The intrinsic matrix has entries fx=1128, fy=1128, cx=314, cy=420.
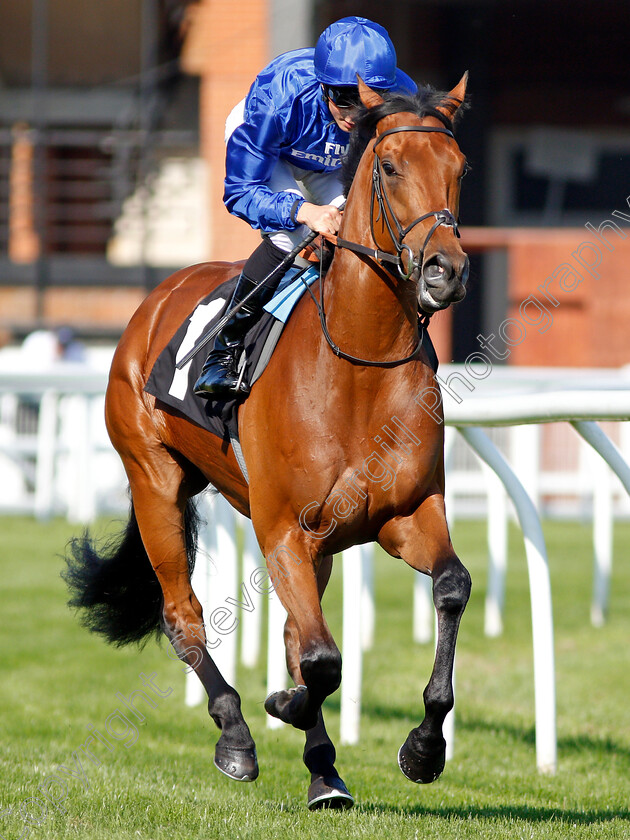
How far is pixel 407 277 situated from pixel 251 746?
5.29ft

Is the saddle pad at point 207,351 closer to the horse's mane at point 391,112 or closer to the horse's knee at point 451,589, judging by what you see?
the horse's mane at point 391,112

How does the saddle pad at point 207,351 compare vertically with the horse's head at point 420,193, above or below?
below

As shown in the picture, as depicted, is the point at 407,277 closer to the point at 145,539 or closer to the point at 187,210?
the point at 145,539

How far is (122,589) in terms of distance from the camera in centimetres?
438

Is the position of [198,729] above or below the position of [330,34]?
below

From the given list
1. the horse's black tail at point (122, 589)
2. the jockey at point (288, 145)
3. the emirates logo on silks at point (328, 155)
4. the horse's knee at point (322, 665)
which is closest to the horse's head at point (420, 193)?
the jockey at point (288, 145)

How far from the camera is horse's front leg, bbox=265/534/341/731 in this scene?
3.08m

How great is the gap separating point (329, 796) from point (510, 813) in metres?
0.58

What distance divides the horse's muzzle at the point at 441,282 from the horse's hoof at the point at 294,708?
1.19m

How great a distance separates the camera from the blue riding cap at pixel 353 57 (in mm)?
3283

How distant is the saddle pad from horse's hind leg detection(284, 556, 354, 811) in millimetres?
606

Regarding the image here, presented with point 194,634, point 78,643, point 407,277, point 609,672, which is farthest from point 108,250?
point 407,277

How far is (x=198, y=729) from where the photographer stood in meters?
4.84

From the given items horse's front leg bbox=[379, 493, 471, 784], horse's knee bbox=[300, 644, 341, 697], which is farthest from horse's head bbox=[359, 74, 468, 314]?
horse's knee bbox=[300, 644, 341, 697]
